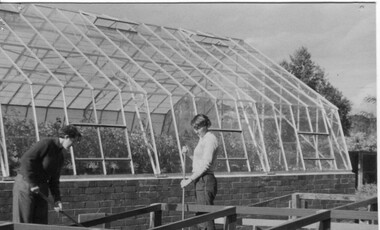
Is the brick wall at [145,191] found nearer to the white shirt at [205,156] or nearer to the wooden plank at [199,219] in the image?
the white shirt at [205,156]

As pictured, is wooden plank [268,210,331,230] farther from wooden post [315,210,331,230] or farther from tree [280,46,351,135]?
tree [280,46,351,135]

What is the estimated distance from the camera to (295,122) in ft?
48.9

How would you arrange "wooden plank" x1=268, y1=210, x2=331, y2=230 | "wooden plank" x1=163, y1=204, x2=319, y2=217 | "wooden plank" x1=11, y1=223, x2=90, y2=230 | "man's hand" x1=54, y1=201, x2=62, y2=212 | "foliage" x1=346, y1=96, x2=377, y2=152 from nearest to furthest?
"wooden plank" x1=11, y1=223, x2=90, y2=230, "wooden plank" x1=268, y1=210, x2=331, y2=230, "man's hand" x1=54, y1=201, x2=62, y2=212, "wooden plank" x1=163, y1=204, x2=319, y2=217, "foliage" x1=346, y1=96, x2=377, y2=152

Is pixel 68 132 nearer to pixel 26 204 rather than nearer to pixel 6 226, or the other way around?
pixel 26 204

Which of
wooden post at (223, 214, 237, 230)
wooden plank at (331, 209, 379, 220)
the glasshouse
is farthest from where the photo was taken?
the glasshouse

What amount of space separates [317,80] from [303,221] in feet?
88.5

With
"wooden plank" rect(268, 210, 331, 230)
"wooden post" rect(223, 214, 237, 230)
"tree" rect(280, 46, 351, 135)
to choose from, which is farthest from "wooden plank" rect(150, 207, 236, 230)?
"tree" rect(280, 46, 351, 135)

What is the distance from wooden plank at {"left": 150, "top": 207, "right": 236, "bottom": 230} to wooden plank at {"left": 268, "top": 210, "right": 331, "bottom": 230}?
86 centimetres

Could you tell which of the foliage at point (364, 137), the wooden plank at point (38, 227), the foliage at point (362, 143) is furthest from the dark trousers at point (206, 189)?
the foliage at point (362, 143)

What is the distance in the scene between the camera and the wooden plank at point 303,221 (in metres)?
5.97

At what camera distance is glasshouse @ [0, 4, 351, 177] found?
37.0 feet

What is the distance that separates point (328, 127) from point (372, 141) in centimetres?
1128

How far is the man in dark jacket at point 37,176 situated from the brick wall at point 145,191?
2.27 metres

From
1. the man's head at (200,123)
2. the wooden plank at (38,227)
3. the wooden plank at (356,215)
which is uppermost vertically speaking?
the man's head at (200,123)
